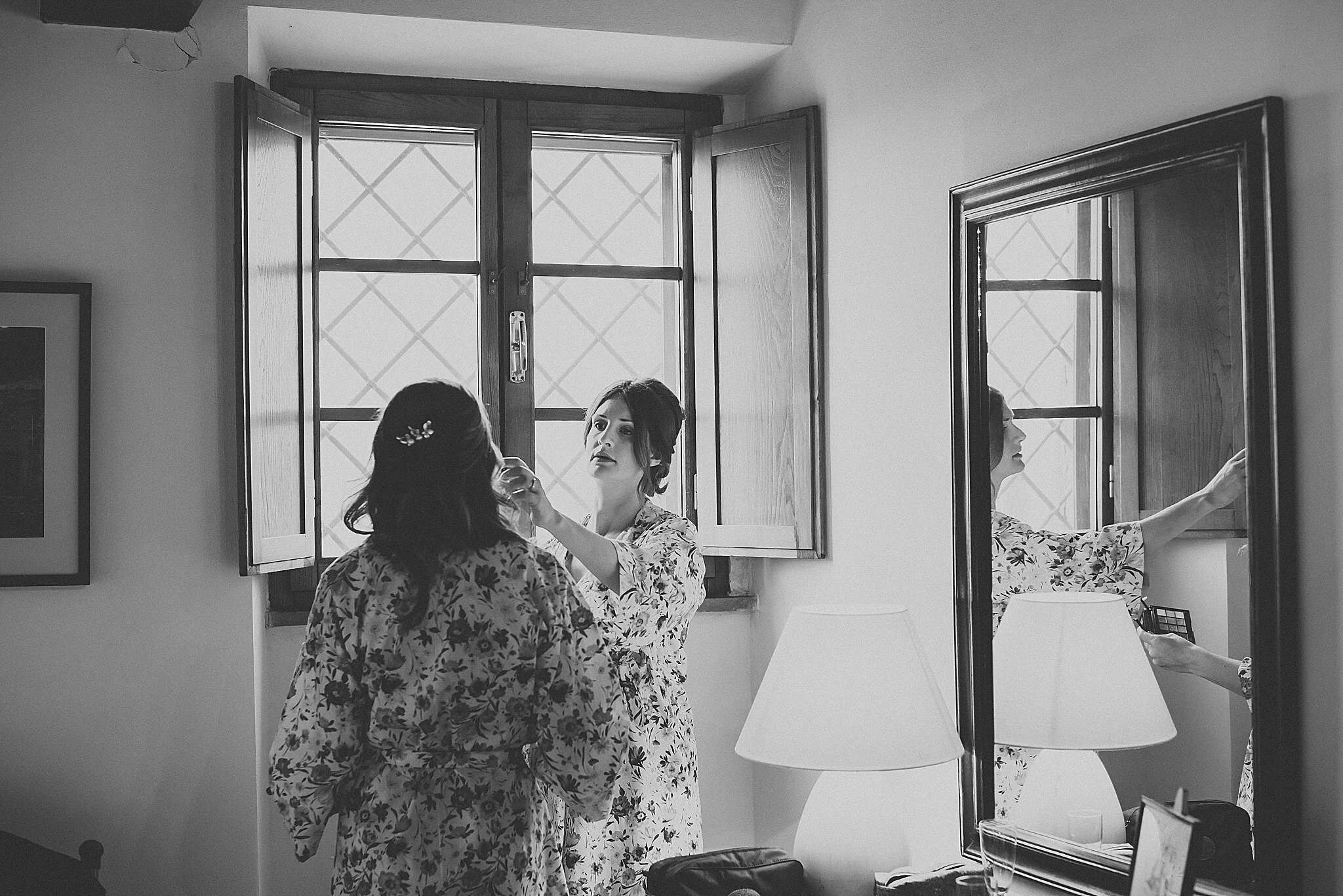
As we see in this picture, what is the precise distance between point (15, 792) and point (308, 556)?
83 cm

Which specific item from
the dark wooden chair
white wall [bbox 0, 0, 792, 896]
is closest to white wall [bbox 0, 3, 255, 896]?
white wall [bbox 0, 0, 792, 896]

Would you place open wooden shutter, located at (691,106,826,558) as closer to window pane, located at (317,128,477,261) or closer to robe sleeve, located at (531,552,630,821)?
window pane, located at (317,128,477,261)

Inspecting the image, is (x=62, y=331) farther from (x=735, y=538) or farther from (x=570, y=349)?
(x=735, y=538)

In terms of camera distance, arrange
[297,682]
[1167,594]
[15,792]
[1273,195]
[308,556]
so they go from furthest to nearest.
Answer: [308,556] → [15,792] → [297,682] → [1167,594] → [1273,195]

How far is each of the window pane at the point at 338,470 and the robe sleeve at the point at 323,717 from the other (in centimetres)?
142

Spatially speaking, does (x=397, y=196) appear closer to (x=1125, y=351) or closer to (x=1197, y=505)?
(x=1125, y=351)

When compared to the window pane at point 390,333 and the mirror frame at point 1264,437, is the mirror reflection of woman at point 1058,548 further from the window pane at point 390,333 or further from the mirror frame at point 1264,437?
the window pane at point 390,333

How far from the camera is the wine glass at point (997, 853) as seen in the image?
180cm

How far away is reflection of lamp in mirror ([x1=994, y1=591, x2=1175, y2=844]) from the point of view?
73.7 inches

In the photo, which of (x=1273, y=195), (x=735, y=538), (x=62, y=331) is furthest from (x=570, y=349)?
(x=1273, y=195)

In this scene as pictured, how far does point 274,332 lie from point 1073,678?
6.63ft

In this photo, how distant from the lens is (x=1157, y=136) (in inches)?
72.9

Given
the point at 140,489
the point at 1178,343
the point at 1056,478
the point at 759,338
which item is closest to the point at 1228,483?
the point at 1178,343

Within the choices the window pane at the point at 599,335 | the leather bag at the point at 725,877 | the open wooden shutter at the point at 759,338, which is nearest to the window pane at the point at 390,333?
the window pane at the point at 599,335
